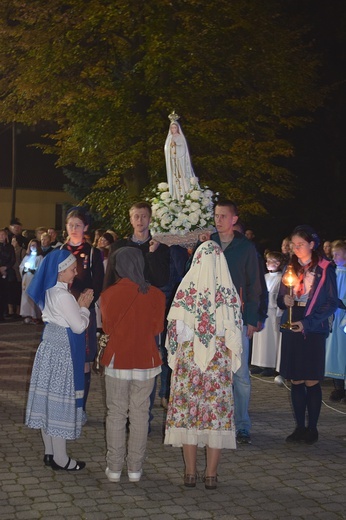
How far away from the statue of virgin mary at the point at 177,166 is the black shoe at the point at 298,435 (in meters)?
2.56

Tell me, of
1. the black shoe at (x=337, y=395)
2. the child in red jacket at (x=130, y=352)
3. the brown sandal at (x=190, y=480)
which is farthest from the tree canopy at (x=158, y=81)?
the brown sandal at (x=190, y=480)

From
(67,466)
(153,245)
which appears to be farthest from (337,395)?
(67,466)

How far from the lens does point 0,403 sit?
387 inches

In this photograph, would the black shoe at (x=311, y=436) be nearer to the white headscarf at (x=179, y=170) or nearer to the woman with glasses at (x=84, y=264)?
the woman with glasses at (x=84, y=264)

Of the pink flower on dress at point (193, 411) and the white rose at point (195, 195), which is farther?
the white rose at point (195, 195)

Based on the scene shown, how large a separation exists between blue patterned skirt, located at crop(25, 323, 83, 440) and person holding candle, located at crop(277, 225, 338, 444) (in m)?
2.30

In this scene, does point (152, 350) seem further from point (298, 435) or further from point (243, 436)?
point (298, 435)

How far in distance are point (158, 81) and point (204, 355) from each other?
57.0 feet

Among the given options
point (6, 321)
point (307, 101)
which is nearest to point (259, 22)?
point (307, 101)

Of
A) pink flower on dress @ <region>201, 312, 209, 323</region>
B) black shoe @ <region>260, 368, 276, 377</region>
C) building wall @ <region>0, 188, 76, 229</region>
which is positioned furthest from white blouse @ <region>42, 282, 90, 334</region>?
building wall @ <region>0, 188, 76, 229</region>

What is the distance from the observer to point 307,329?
8125 millimetres

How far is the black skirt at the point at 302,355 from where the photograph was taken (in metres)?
8.05

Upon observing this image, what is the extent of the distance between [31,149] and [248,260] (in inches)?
2151

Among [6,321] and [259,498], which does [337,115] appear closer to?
[6,321]
